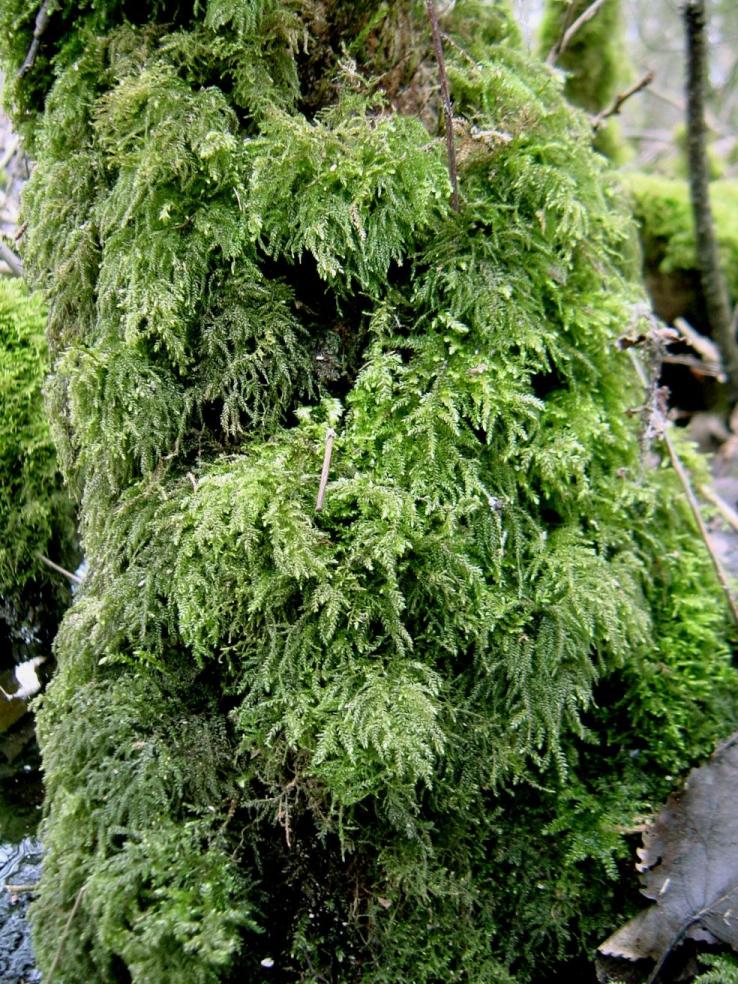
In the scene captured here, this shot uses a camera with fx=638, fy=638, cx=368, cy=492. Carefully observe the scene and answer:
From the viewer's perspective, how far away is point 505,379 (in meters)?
1.61

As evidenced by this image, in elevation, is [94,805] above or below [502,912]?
below

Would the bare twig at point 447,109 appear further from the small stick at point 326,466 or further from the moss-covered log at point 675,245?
the moss-covered log at point 675,245

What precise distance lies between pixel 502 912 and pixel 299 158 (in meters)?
1.90

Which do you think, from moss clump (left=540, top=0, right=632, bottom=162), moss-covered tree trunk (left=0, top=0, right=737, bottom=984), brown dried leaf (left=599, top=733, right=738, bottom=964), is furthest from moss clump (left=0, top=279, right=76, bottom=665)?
moss clump (left=540, top=0, right=632, bottom=162)

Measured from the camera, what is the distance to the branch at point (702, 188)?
2465mm

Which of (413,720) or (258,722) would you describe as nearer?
(413,720)

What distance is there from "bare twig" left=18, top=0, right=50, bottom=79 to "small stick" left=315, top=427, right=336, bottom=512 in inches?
55.5

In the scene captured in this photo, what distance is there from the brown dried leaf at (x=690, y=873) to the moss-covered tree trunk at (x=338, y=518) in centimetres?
8

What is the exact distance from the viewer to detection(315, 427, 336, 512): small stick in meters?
1.48

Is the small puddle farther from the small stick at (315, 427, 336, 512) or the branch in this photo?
the branch

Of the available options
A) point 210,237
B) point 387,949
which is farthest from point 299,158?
point 387,949

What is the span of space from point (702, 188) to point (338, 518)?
2544mm

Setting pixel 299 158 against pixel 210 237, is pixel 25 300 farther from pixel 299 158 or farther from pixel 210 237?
pixel 299 158

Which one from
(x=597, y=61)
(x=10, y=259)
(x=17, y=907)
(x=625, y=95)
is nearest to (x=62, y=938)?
(x=17, y=907)
